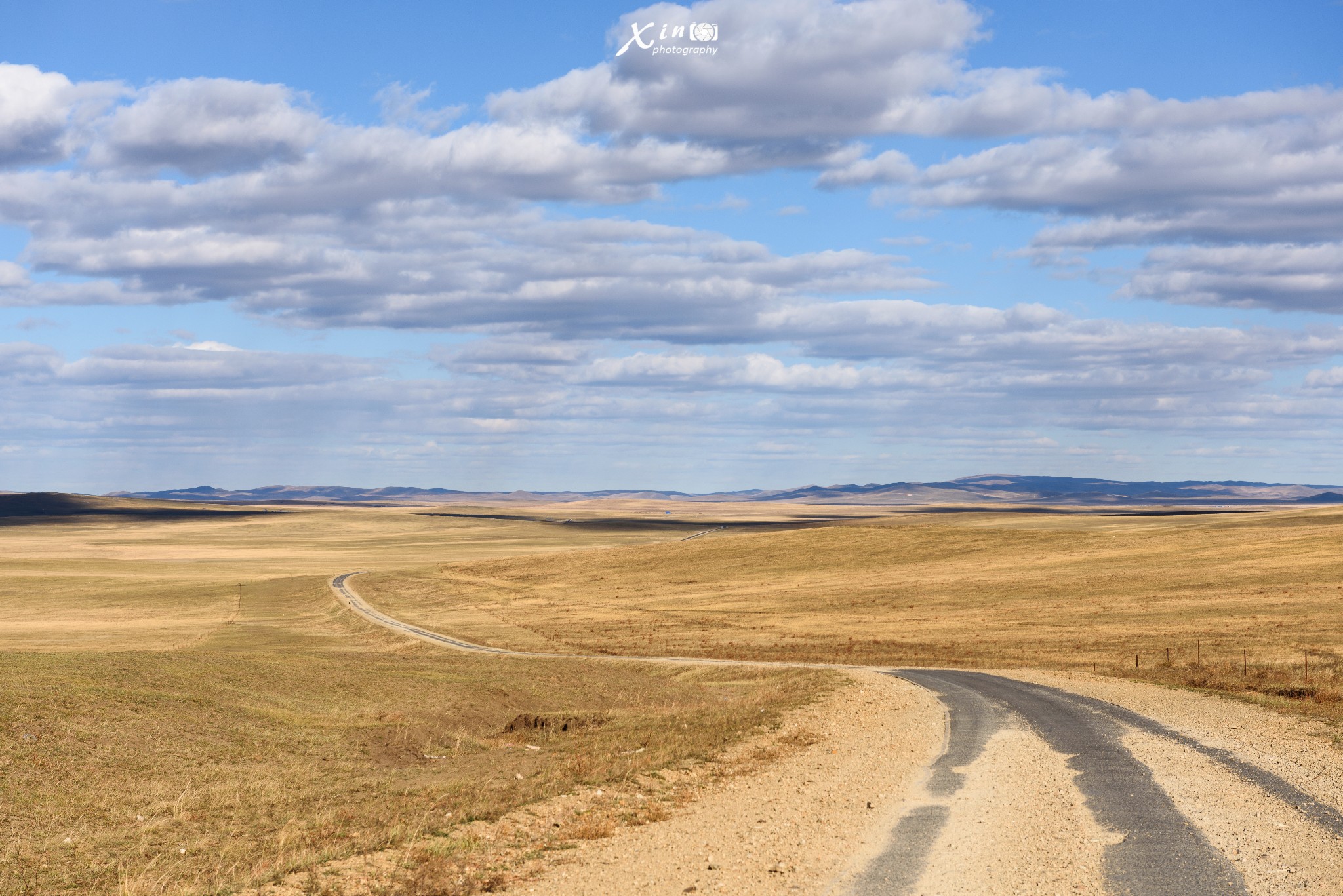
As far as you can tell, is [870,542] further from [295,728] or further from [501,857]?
[501,857]

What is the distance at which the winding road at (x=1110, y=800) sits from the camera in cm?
1385

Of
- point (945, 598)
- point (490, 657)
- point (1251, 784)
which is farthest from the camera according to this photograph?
point (945, 598)

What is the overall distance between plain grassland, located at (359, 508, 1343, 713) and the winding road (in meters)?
8.77

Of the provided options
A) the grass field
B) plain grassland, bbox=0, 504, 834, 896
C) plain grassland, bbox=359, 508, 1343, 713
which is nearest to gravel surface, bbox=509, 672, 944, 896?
plain grassland, bbox=0, 504, 834, 896

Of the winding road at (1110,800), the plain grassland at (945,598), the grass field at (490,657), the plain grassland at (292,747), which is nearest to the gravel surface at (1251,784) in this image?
the winding road at (1110,800)

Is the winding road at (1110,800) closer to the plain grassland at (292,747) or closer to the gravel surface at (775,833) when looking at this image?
the gravel surface at (775,833)

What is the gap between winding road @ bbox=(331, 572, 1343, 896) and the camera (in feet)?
45.4

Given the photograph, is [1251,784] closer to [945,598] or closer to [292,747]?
[292,747]

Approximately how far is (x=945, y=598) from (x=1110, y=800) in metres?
60.4

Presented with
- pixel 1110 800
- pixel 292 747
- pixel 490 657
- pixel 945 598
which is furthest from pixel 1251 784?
pixel 945 598

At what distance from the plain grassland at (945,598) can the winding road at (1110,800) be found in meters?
8.77

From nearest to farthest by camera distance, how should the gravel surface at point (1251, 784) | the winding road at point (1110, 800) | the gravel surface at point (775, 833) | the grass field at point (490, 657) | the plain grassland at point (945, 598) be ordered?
the winding road at point (1110, 800)
the gravel surface at point (775, 833)
the gravel surface at point (1251, 784)
the grass field at point (490, 657)
the plain grassland at point (945, 598)

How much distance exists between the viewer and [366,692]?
34656mm

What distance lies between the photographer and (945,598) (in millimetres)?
77312
